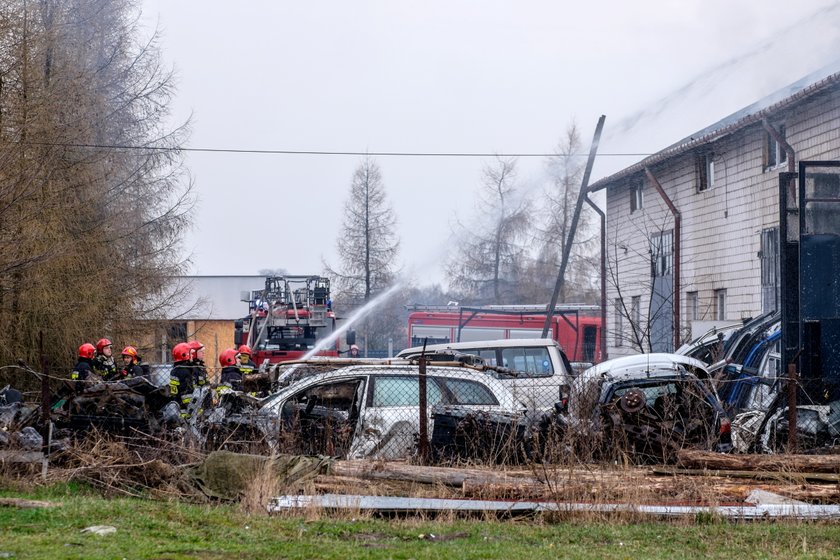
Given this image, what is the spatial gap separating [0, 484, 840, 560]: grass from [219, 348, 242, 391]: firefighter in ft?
13.3

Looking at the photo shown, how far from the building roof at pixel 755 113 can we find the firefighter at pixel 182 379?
11.9 metres

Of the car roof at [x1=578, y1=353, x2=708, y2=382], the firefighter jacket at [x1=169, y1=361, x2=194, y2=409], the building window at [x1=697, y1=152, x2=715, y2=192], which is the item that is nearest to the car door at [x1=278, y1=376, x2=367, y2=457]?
the firefighter jacket at [x1=169, y1=361, x2=194, y2=409]

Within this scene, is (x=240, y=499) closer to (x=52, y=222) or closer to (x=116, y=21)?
(x=52, y=222)

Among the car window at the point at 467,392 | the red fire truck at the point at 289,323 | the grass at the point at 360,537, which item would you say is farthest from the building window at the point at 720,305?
the grass at the point at 360,537

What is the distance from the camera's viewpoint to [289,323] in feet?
86.2

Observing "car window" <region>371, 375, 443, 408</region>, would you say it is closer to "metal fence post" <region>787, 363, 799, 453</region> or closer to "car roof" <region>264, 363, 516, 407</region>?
"car roof" <region>264, 363, 516, 407</region>

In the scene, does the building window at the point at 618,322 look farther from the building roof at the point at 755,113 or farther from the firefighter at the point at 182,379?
the firefighter at the point at 182,379

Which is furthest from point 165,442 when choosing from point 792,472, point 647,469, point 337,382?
point 792,472

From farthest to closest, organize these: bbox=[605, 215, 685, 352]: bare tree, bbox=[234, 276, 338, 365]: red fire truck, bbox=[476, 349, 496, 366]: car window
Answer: bbox=[605, 215, 685, 352]: bare tree, bbox=[234, 276, 338, 365]: red fire truck, bbox=[476, 349, 496, 366]: car window

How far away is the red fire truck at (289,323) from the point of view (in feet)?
84.9

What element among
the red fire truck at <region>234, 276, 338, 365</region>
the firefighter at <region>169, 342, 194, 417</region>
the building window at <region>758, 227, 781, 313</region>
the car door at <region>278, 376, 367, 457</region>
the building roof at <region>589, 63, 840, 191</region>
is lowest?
the car door at <region>278, 376, 367, 457</region>

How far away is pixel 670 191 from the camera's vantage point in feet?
86.8

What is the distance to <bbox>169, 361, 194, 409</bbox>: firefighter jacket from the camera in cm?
1134

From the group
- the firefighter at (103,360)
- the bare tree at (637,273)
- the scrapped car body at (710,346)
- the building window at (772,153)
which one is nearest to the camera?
the firefighter at (103,360)
